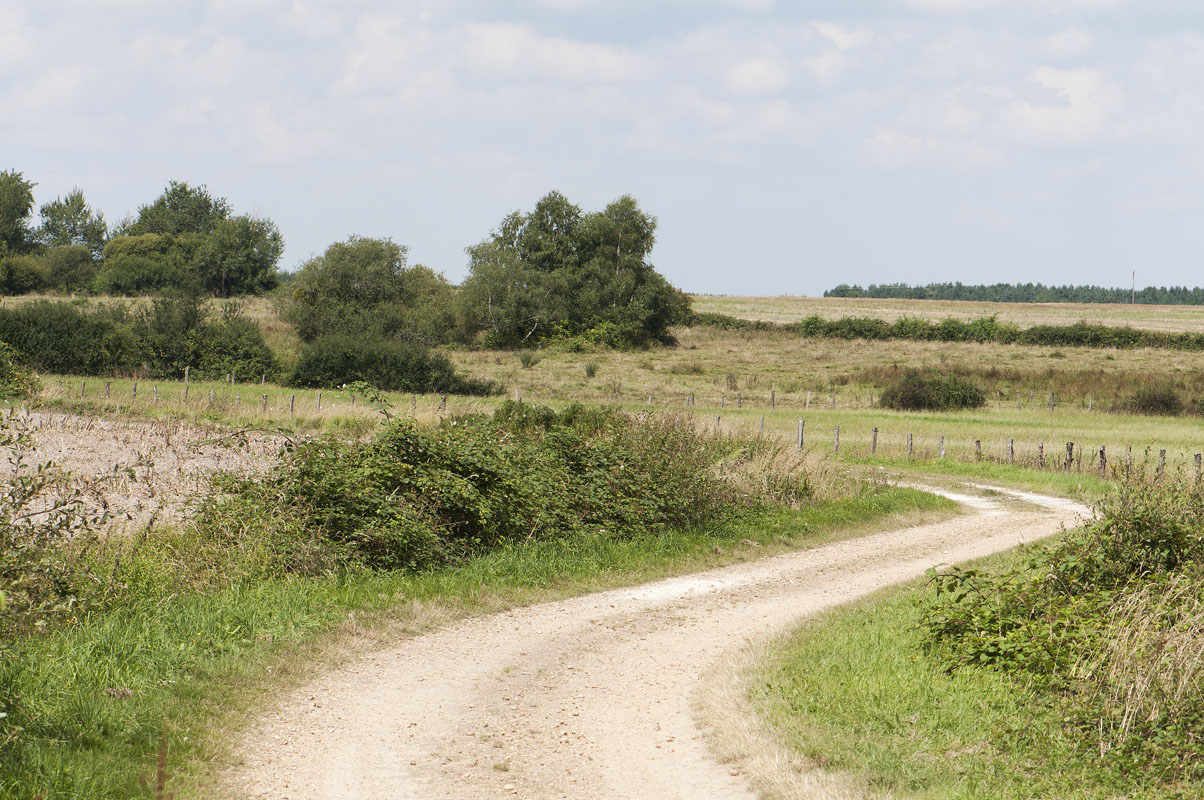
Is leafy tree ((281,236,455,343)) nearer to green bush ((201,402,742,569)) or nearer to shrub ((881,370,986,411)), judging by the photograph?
shrub ((881,370,986,411))

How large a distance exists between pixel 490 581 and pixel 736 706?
16.0 feet

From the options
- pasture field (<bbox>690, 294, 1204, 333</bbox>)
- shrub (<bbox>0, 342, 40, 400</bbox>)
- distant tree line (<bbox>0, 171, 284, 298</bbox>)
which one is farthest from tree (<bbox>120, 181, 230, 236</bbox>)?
shrub (<bbox>0, 342, 40, 400</bbox>)

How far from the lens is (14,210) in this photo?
12069cm

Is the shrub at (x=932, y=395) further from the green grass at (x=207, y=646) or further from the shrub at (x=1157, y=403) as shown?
the green grass at (x=207, y=646)

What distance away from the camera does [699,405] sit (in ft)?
165

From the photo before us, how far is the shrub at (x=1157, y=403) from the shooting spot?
50812 millimetres

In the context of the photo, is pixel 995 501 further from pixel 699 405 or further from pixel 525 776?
pixel 699 405

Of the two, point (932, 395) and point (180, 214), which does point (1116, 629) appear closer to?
point (932, 395)

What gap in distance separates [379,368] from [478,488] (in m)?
41.2

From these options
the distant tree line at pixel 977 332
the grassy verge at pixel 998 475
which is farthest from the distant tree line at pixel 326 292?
the grassy verge at pixel 998 475

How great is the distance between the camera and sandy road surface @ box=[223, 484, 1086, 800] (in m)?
6.45

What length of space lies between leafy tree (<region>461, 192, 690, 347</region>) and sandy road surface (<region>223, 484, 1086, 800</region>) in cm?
7424

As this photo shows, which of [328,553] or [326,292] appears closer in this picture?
[328,553]

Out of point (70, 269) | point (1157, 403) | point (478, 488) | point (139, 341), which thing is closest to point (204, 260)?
point (70, 269)
